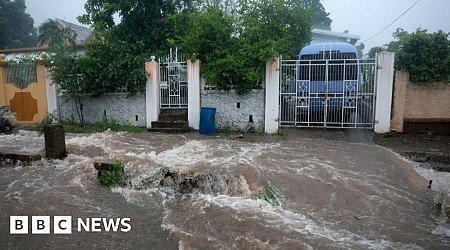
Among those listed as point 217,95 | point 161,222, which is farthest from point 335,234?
point 217,95

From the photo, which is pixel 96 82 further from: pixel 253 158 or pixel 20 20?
pixel 20 20

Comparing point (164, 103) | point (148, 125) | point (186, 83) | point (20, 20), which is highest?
point (20, 20)

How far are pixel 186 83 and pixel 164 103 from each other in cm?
116

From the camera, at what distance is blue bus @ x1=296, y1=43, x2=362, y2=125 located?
32.9ft

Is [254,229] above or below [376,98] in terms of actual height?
below

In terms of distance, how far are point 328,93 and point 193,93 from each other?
178 inches

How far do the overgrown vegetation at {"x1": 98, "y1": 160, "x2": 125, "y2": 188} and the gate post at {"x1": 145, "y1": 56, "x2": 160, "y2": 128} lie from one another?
497 cm

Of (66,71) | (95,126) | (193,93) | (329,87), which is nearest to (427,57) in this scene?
(329,87)

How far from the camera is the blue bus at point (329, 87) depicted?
10.0 m

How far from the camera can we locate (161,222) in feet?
15.5

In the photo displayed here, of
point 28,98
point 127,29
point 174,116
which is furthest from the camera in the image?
point 127,29

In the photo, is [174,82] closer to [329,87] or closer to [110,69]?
[110,69]

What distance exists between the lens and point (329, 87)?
10172 mm

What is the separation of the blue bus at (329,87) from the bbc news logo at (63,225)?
23.8ft
